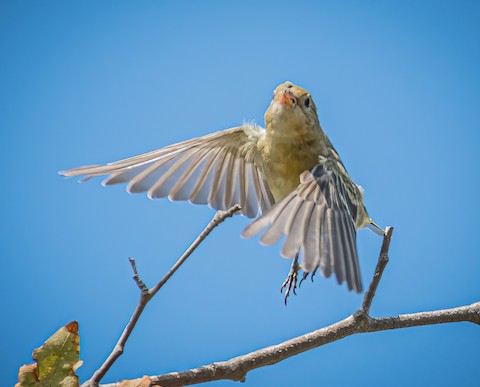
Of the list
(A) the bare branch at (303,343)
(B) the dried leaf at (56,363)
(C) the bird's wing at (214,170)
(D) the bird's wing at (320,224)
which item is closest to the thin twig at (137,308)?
(B) the dried leaf at (56,363)

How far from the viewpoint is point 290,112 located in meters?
2.29

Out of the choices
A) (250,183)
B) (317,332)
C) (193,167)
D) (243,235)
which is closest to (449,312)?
(317,332)

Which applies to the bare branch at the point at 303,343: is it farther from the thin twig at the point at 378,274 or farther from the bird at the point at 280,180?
the bird at the point at 280,180

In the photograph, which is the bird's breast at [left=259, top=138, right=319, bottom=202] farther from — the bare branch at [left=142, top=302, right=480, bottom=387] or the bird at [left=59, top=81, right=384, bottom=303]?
the bare branch at [left=142, top=302, right=480, bottom=387]

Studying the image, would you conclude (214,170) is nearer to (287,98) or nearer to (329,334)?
(287,98)

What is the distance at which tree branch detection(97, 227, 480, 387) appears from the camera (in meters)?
1.54

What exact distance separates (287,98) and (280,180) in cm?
33

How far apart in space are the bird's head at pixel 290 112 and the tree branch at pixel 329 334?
1.91ft

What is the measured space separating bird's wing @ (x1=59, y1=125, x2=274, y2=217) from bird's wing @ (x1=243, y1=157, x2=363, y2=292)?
1.44ft

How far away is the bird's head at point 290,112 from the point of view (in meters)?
2.28

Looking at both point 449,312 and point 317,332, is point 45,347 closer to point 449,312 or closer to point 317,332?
point 317,332

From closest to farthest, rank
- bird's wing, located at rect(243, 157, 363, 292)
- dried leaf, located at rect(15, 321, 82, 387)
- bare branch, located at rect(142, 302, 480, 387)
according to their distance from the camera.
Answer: dried leaf, located at rect(15, 321, 82, 387)
bare branch, located at rect(142, 302, 480, 387)
bird's wing, located at rect(243, 157, 363, 292)

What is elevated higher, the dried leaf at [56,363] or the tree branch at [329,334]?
the tree branch at [329,334]

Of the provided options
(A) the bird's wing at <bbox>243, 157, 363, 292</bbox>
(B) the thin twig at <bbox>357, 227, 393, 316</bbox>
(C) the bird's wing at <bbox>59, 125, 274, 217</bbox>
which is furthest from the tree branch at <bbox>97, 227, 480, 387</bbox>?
(C) the bird's wing at <bbox>59, 125, 274, 217</bbox>
